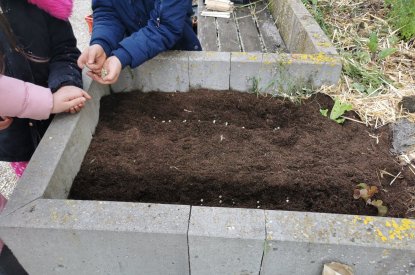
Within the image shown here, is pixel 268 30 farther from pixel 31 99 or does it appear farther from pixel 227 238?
pixel 227 238

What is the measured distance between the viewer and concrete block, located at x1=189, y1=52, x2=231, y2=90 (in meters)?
2.30

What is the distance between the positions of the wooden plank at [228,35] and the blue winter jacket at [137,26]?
1.17 m

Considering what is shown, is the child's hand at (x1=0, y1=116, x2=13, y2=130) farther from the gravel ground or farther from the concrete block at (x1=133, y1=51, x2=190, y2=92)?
the gravel ground

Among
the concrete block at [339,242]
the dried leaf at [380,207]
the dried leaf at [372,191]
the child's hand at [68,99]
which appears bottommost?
the dried leaf at [380,207]

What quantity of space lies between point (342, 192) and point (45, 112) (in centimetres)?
150

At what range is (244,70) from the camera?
2322 mm

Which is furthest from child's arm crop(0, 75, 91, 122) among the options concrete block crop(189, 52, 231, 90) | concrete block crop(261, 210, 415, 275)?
concrete block crop(261, 210, 415, 275)

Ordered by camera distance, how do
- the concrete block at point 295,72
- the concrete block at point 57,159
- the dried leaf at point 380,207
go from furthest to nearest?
the concrete block at point 295,72 < the dried leaf at point 380,207 < the concrete block at point 57,159

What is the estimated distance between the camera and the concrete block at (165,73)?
2307 millimetres

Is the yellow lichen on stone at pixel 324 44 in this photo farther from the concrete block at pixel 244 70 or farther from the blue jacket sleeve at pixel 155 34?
the blue jacket sleeve at pixel 155 34

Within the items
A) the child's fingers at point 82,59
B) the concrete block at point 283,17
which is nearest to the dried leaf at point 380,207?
the child's fingers at point 82,59

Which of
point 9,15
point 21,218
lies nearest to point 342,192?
point 21,218

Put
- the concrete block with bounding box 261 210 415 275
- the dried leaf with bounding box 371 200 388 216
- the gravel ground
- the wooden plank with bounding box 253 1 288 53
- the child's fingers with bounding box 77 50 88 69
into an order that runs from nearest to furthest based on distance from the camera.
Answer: the concrete block with bounding box 261 210 415 275
the dried leaf with bounding box 371 200 388 216
the child's fingers with bounding box 77 50 88 69
the gravel ground
the wooden plank with bounding box 253 1 288 53

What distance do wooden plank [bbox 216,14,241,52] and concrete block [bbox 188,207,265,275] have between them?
227 cm
